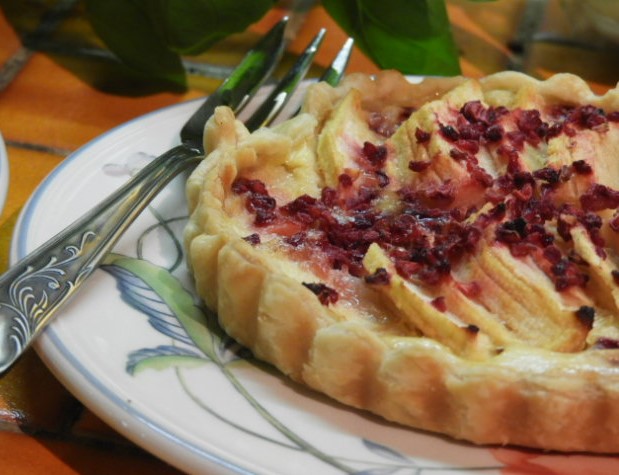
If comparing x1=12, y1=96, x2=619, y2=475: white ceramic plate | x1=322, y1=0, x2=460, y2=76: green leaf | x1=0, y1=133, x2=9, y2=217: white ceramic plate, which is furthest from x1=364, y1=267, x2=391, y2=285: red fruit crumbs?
x1=322, y1=0, x2=460, y2=76: green leaf

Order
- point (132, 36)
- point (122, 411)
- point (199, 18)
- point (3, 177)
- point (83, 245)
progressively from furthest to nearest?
point (132, 36) → point (199, 18) → point (3, 177) → point (83, 245) → point (122, 411)

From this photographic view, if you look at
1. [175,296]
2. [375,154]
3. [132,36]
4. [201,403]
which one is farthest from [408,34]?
[201,403]

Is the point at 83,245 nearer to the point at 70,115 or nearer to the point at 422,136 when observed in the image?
the point at 422,136

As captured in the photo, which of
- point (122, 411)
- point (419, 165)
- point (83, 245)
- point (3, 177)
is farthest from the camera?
point (419, 165)

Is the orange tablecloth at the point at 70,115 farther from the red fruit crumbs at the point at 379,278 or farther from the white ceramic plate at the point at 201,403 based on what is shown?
the red fruit crumbs at the point at 379,278

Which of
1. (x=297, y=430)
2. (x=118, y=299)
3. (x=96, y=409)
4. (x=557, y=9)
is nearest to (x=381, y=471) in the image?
(x=297, y=430)

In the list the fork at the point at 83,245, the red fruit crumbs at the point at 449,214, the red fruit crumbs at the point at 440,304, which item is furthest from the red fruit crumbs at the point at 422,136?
the red fruit crumbs at the point at 440,304
